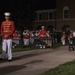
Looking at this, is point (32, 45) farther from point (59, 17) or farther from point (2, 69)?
point (59, 17)

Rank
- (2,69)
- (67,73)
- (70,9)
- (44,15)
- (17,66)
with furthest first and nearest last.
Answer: (44,15) < (70,9) < (17,66) < (2,69) < (67,73)

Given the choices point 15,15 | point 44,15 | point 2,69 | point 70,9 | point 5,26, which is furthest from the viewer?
point 44,15

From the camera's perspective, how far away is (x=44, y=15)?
68.9 metres

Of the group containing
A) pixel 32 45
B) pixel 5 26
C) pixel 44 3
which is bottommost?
pixel 32 45

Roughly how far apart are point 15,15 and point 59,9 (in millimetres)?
22888

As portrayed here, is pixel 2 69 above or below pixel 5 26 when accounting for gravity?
below

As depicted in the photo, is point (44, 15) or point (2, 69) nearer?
point (2, 69)

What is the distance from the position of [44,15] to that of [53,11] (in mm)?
2602

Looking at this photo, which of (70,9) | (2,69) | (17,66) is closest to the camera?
(2,69)

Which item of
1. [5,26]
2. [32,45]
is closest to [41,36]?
[32,45]

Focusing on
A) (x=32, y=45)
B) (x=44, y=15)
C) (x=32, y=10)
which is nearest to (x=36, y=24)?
(x=44, y=15)

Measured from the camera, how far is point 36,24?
69.9 m

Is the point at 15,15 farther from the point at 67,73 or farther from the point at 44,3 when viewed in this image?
the point at 67,73

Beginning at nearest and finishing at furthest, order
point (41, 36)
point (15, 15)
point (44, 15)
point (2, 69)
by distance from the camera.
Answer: point (2, 69) → point (41, 36) → point (15, 15) → point (44, 15)
